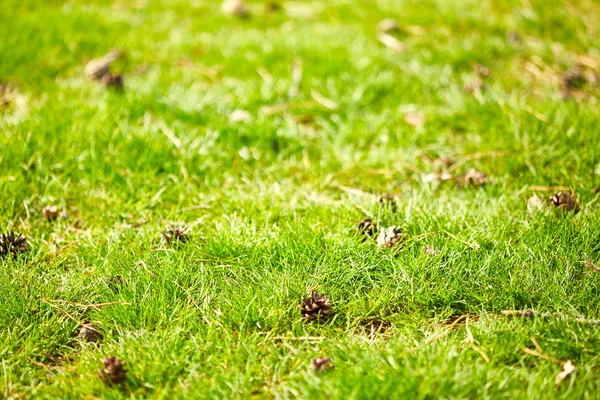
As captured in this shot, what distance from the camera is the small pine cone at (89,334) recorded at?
1.92 meters

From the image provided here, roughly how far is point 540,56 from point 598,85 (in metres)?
0.51

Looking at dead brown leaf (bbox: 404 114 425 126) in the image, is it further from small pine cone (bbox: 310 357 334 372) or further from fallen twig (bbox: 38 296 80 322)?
fallen twig (bbox: 38 296 80 322)

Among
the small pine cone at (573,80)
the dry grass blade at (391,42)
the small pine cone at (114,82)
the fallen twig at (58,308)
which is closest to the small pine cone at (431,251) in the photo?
the fallen twig at (58,308)

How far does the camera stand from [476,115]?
330 centimetres

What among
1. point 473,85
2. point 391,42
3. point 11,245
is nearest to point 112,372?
point 11,245

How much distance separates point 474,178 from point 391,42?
1856mm

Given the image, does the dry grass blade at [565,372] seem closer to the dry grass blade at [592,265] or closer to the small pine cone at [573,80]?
the dry grass blade at [592,265]

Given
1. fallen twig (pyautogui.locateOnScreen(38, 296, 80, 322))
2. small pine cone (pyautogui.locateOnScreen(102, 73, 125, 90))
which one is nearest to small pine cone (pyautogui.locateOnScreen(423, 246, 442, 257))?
fallen twig (pyautogui.locateOnScreen(38, 296, 80, 322))

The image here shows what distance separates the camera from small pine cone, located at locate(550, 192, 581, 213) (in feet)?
7.99

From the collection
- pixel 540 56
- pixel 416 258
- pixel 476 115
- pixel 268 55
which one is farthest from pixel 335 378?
pixel 540 56

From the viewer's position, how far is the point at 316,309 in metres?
1.95

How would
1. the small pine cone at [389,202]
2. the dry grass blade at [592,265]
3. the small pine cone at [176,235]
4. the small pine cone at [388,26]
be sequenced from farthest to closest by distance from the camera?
the small pine cone at [388,26], the small pine cone at [389,202], the small pine cone at [176,235], the dry grass blade at [592,265]

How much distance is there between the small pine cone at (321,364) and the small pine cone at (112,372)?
0.64 meters

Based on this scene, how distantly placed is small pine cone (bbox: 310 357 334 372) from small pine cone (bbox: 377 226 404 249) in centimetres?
66
